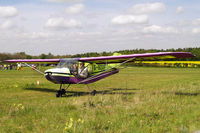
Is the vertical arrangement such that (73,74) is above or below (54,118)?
above

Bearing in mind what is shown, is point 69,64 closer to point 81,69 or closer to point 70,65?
point 70,65

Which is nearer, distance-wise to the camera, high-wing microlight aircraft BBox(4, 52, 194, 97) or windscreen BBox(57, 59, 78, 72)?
high-wing microlight aircraft BBox(4, 52, 194, 97)

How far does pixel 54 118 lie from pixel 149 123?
2712mm

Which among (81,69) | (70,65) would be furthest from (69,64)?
(81,69)

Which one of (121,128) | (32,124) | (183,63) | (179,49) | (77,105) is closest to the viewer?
(121,128)

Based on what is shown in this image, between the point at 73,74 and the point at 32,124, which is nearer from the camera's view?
the point at 32,124

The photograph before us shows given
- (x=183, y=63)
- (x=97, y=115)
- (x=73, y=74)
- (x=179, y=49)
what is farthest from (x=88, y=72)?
(x=179, y=49)

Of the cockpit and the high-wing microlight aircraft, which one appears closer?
the high-wing microlight aircraft

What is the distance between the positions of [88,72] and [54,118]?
282 inches

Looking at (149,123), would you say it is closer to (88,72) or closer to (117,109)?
(117,109)

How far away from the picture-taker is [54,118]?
6.60m

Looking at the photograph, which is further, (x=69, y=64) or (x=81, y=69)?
(x=81, y=69)

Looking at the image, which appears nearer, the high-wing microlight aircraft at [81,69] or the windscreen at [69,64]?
the high-wing microlight aircraft at [81,69]

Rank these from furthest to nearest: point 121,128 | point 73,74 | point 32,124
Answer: point 73,74 < point 32,124 < point 121,128
